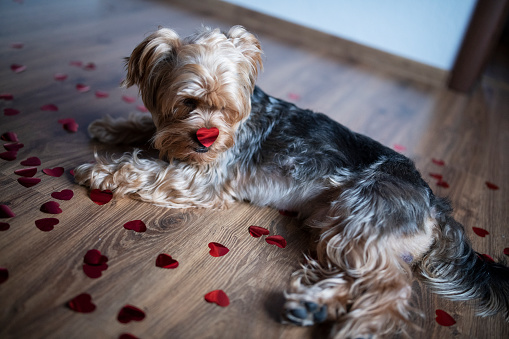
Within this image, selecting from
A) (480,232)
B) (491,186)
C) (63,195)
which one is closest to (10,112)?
(63,195)

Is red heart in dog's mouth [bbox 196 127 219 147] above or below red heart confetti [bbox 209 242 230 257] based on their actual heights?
above

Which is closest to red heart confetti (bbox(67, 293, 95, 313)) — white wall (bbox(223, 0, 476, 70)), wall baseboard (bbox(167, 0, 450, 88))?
wall baseboard (bbox(167, 0, 450, 88))

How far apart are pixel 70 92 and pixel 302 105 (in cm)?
198

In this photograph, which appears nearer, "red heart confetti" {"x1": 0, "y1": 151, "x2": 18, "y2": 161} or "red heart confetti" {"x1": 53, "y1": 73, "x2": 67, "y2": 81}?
"red heart confetti" {"x1": 0, "y1": 151, "x2": 18, "y2": 161}

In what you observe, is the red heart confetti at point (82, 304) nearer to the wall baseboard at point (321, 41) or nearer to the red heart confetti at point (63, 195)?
the red heart confetti at point (63, 195)

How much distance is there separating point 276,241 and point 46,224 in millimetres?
1128

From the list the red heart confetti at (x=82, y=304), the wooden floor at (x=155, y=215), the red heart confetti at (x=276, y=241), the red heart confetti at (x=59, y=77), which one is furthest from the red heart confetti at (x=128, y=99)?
the red heart confetti at (x=82, y=304)

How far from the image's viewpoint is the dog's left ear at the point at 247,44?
222cm

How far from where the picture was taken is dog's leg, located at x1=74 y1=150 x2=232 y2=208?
231 cm

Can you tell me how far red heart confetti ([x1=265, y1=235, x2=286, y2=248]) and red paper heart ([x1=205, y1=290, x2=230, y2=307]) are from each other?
470mm

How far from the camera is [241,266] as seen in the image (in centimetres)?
207

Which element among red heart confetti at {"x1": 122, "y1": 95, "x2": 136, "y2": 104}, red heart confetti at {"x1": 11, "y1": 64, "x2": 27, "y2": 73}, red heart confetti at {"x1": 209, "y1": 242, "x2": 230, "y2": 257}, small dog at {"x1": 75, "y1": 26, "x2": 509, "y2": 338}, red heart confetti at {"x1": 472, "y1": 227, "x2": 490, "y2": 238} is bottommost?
red heart confetti at {"x1": 472, "y1": 227, "x2": 490, "y2": 238}

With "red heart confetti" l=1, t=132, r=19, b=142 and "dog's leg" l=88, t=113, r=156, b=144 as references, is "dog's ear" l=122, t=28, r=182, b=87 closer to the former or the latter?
"dog's leg" l=88, t=113, r=156, b=144

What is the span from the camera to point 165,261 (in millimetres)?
1968
